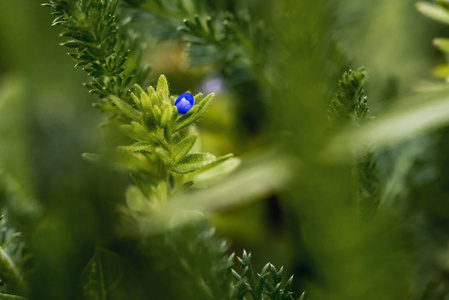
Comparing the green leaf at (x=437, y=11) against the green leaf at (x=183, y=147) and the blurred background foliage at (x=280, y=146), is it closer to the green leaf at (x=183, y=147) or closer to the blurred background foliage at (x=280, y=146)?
the blurred background foliage at (x=280, y=146)

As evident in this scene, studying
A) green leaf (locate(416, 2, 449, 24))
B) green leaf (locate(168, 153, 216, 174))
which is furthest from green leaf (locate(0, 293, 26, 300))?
green leaf (locate(416, 2, 449, 24))

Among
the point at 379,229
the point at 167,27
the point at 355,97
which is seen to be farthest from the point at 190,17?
the point at 379,229

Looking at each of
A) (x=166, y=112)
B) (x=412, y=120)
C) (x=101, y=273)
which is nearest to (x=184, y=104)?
(x=166, y=112)

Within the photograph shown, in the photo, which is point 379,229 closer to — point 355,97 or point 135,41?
point 355,97

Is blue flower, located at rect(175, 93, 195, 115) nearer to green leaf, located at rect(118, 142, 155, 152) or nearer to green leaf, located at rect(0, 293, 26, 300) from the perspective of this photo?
green leaf, located at rect(118, 142, 155, 152)

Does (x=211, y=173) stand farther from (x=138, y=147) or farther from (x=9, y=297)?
(x=9, y=297)

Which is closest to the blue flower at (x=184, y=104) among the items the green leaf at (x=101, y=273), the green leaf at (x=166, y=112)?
the green leaf at (x=166, y=112)
